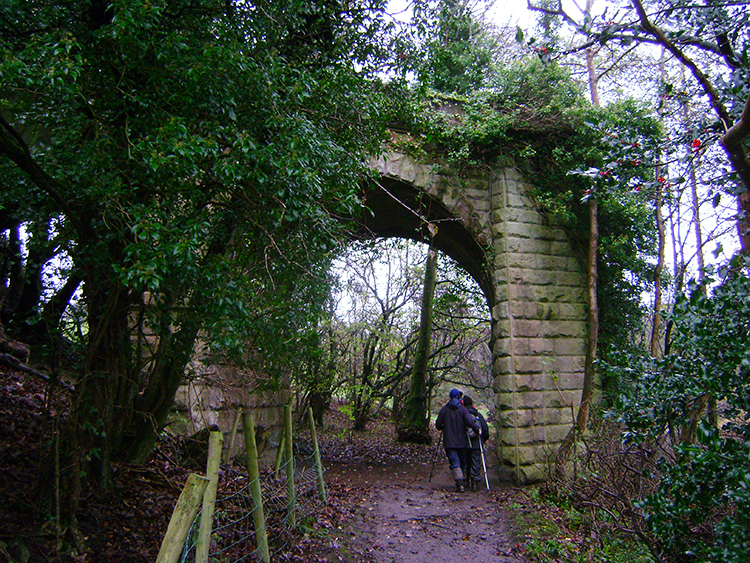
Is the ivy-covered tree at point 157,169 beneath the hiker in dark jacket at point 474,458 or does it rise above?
above

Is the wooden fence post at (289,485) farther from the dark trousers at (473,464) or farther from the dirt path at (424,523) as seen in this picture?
the dark trousers at (473,464)

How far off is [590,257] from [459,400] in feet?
9.28

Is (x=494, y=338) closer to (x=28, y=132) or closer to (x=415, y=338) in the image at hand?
(x=28, y=132)

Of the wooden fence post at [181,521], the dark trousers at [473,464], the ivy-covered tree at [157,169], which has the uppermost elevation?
the ivy-covered tree at [157,169]

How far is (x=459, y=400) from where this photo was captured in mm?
7828

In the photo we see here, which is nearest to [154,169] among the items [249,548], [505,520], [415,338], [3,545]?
[3,545]

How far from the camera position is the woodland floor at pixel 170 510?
3123mm

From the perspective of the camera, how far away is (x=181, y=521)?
211 cm

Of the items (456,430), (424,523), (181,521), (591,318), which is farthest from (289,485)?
(591,318)

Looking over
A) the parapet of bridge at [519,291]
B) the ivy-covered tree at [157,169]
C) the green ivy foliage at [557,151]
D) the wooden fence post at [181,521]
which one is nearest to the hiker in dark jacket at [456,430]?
the parapet of bridge at [519,291]

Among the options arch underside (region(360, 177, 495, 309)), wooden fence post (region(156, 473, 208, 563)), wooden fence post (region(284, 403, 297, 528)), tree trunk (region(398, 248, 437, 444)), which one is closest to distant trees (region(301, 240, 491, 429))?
tree trunk (region(398, 248, 437, 444))

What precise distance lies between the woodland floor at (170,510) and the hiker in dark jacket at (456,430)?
1.25ft

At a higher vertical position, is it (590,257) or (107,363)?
(590,257)

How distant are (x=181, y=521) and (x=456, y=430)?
5.83 metres
